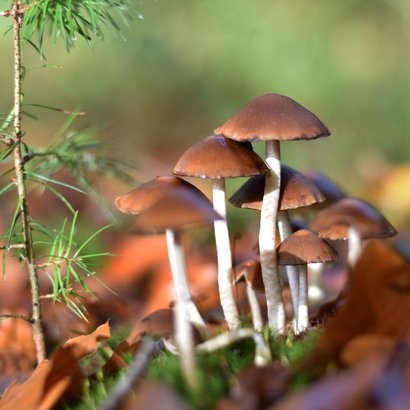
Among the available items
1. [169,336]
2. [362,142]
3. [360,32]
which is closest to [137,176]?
[362,142]

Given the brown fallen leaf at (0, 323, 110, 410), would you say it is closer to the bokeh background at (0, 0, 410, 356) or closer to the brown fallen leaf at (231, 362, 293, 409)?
the brown fallen leaf at (231, 362, 293, 409)

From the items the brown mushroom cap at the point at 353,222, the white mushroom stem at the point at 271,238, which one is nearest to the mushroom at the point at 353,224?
the brown mushroom cap at the point at 353,222

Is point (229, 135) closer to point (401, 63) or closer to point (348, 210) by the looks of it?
point (348, 210)

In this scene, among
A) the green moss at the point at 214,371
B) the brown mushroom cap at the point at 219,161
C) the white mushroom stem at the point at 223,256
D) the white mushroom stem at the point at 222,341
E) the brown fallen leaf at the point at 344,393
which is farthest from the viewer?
the white mushroom stem at the point at 223,256

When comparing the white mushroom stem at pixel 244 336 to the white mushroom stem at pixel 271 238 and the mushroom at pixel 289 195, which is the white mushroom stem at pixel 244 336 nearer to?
the white mushroom stem at pixel 271 238

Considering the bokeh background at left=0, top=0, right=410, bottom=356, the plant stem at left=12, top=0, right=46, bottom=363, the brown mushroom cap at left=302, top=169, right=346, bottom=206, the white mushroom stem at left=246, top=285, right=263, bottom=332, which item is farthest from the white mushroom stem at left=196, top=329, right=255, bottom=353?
the bokeh background at left=0, top=0, right=410, bottom=356

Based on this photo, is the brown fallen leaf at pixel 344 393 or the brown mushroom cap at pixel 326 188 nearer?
the brown fallen leaf at pixel 344 393
